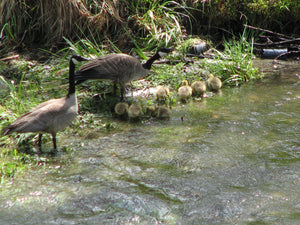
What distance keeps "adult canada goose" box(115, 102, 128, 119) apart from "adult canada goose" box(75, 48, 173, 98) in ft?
1.67

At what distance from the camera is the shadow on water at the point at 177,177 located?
11.8ft

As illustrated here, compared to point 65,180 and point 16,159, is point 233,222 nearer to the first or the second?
point 65,180

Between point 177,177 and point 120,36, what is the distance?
5.30 m

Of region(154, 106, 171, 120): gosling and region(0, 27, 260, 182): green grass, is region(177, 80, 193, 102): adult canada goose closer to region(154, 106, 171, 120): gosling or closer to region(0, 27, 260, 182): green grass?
region(0, 27, 260, 182): green grass

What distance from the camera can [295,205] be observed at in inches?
145

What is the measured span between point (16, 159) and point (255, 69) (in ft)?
16.9

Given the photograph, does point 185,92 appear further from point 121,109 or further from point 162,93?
point 121,109

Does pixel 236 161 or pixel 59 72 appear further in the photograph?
pixel 59 72

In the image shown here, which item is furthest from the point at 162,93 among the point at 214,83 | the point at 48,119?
the point at 48,119

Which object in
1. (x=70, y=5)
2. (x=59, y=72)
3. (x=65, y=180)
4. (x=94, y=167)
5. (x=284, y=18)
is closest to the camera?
(x=65, y=180)

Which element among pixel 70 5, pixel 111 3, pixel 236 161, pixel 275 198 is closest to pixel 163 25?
pixel 111 3

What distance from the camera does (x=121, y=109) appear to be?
6.09 meters

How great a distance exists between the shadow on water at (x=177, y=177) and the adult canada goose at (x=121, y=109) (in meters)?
0.39

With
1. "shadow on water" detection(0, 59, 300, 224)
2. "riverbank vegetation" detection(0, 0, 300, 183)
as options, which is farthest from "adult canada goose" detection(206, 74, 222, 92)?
"shadow on water" detection(0, 59, 300, 224)
